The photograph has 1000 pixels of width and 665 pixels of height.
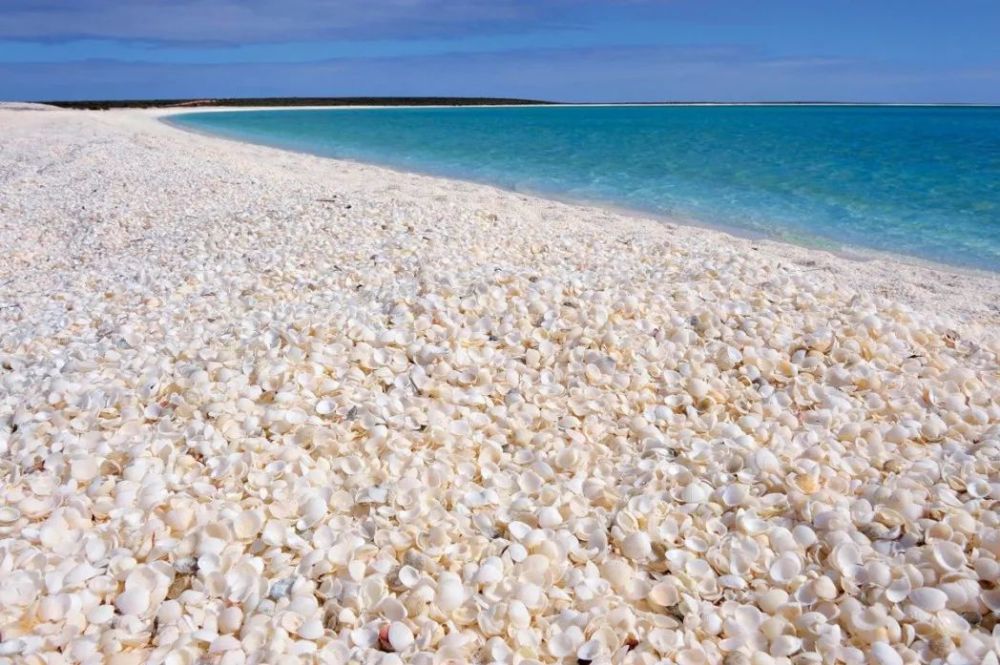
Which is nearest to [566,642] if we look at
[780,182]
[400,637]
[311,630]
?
[400,637]

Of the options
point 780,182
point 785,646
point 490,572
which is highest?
point 780,182

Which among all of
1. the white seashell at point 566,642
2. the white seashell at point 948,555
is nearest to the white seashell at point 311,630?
the white seashell at point 566,642

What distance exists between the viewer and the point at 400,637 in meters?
2.46

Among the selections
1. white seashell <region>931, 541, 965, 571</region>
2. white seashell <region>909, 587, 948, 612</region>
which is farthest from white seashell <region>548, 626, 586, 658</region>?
white seashell <region>931, 541, 965, 571</region>

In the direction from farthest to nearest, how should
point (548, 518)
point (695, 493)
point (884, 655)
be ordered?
point (695, 493) → point (548, 518) → point (884, 655)

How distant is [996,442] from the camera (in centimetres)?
355

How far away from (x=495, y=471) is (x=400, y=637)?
3.57ft

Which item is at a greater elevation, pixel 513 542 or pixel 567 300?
pixel 567 300

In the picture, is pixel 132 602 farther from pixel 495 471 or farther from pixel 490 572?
pixel 495 471

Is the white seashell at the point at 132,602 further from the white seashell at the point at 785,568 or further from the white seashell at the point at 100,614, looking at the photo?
the white seashell at the point at 785,568

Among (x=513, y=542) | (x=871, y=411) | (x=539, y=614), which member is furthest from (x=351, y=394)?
(x=871, y=411)

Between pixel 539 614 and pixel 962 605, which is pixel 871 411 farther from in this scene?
pixel 539 614

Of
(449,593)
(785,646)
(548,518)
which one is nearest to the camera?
(785,646)

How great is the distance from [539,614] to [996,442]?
2.51 metres
